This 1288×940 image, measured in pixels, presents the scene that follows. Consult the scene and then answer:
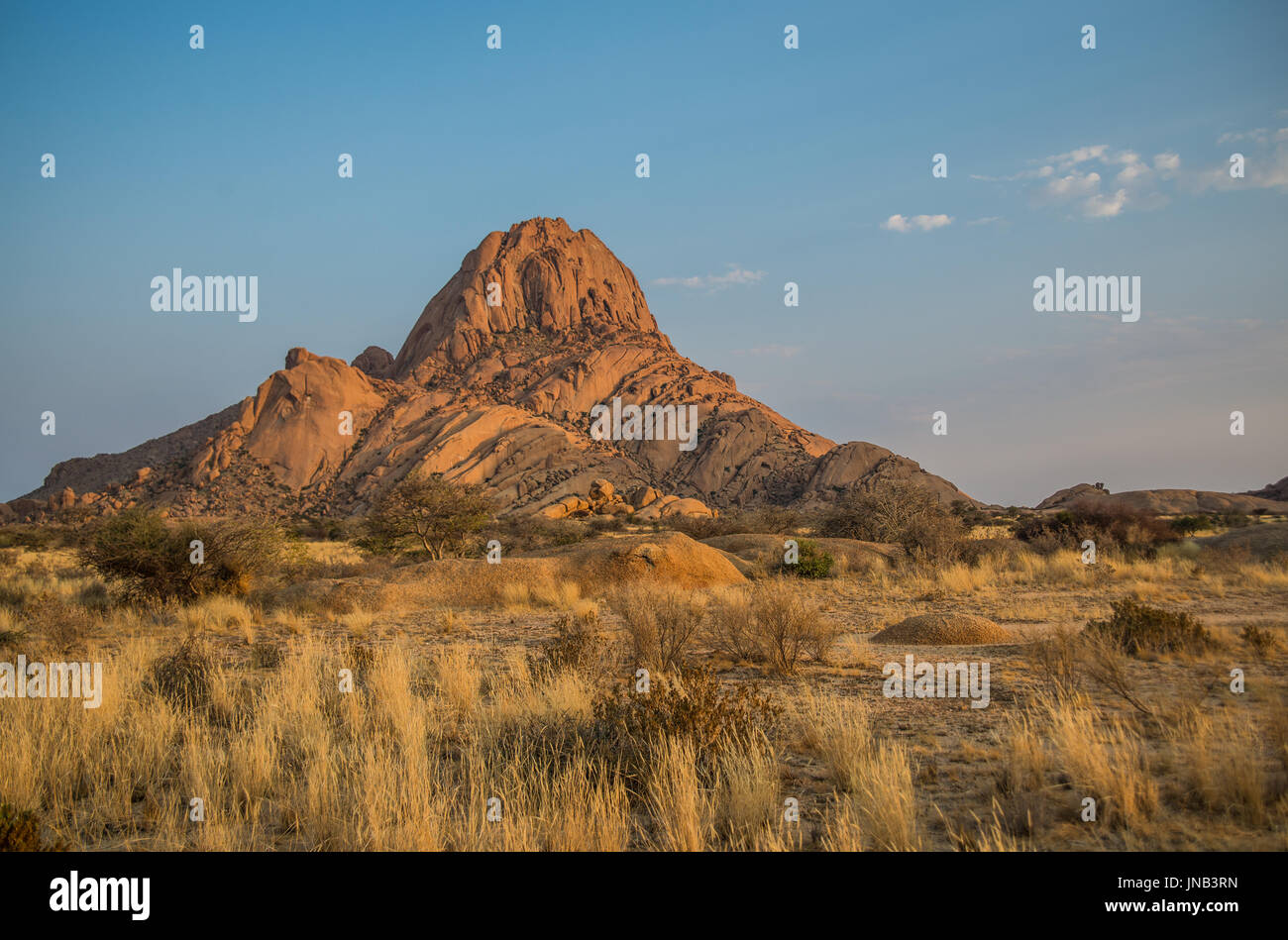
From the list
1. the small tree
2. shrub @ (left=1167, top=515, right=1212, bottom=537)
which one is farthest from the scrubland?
shrub @ (left=1167, top=515, right=1212, bottom=537)

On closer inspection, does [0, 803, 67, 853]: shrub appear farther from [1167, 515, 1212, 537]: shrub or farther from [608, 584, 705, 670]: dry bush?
[1167, 515, 1212, 537]: shrub

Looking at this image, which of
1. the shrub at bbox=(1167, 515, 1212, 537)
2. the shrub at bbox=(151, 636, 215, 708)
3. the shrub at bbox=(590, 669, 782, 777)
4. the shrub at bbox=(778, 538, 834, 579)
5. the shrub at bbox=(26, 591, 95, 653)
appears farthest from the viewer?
the shrub at bbox=(1167, 515, 1212, 537)

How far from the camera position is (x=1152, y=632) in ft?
30.7

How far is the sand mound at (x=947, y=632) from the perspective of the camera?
10930 mm

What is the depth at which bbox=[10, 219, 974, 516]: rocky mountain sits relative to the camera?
77.2m

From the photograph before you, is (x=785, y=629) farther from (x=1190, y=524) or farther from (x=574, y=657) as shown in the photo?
(x=1190, y=524)

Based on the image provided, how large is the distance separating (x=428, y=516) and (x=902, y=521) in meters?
19.8

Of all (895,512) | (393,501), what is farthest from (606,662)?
(393,501)

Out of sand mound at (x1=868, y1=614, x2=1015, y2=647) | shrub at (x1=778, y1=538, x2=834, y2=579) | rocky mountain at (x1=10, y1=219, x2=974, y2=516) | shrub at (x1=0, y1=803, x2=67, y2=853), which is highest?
rocky mountain at (x1=10, y1=219, x2=974, y2=516)

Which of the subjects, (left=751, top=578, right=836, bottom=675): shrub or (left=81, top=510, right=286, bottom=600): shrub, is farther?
(left=81, top=510, right=286, bottom=600): shrub

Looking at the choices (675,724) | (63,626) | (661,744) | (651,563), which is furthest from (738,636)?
(63,626)

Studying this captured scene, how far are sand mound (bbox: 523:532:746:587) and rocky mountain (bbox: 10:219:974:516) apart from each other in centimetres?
4721
